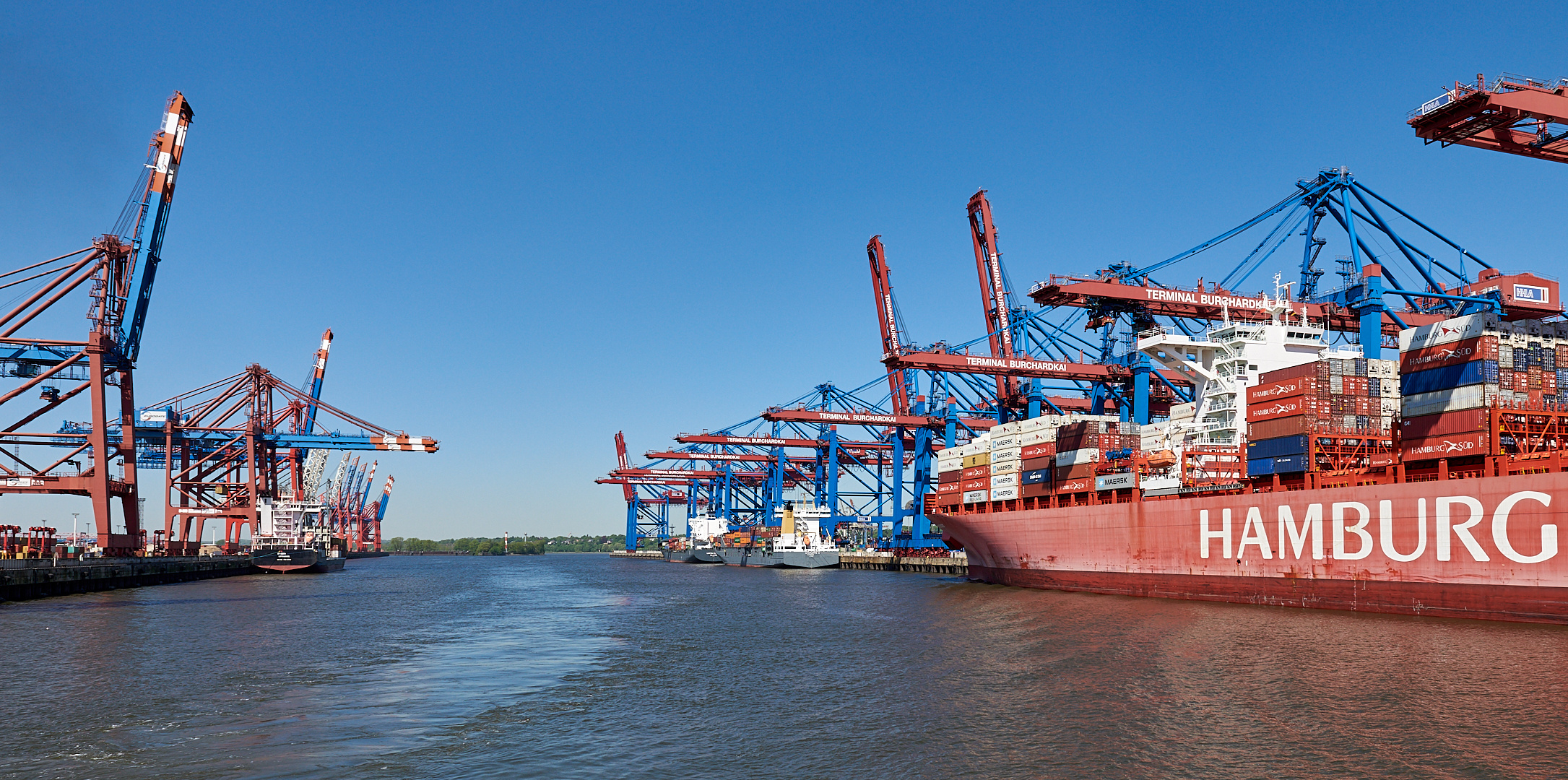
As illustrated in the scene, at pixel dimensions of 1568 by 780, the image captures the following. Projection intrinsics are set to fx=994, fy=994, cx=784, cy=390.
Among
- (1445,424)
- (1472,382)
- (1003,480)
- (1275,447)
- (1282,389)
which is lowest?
(1003,480)

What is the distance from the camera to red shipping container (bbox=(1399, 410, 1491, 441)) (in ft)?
99.3

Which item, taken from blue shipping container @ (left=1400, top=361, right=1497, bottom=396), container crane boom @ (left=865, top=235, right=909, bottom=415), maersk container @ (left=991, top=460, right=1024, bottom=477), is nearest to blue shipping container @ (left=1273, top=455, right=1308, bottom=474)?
blue shipping container @ (left=1400, top=361, right=1497, bottom=396)

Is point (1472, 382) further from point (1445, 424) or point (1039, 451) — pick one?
point (1039, 451)

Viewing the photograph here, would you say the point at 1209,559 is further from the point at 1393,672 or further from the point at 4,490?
the point at 4,490

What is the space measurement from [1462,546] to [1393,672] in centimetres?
1015

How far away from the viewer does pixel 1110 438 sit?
152 ft

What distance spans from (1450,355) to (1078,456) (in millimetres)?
17143

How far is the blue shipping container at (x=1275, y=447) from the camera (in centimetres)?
3475

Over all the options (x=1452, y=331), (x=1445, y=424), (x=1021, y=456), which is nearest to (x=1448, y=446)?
(x=1445, y=424)

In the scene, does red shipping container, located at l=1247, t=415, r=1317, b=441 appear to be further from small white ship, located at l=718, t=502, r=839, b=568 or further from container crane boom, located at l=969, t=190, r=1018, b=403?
small white ship, located at l=718, t=502, r=839, b=568

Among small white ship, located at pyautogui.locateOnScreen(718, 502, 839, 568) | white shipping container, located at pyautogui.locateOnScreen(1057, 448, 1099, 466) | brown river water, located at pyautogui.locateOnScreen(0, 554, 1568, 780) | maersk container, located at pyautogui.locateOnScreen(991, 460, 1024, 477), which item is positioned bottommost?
small white ship, located at pyautogui.locateOnScreen(718, 502, 839, 568)

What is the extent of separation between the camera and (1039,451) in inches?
2010

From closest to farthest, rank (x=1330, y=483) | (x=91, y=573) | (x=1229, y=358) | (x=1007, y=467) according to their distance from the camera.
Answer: (x=1330, y=483) → (x=1229, y=358) → (x=91, y=573) → (x=1007, y=467)

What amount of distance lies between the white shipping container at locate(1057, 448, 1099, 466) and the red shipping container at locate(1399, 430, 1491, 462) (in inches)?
543
